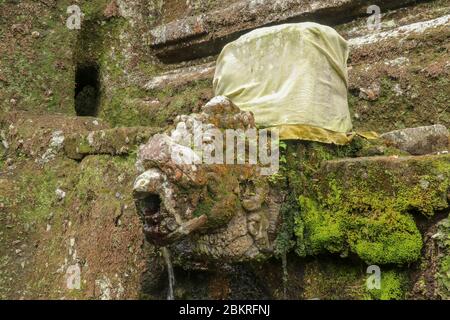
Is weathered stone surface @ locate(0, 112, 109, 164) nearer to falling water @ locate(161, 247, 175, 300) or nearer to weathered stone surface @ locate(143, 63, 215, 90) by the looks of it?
weathered stone surface @ locate(143, 63, 215, 90)

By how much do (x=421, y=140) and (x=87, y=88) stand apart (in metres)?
4.01

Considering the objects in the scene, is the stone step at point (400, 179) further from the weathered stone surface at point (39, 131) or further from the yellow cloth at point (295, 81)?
the weathered stone surface at point (39, 131)

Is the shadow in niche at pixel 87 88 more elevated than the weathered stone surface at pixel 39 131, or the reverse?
the shadow in niche at pixel 87 88

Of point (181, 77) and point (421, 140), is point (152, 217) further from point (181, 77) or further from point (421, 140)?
point (181, 77)

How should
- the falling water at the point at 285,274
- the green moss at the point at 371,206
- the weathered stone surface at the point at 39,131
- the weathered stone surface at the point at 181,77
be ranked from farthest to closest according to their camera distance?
1. the weathered stone surface at the point at 181,77
2. the weathered stone surface at the point at 39,131
3. the falling water at the point at 285,274
4. the green moss at the point at 371,206

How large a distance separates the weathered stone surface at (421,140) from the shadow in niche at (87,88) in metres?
3.47

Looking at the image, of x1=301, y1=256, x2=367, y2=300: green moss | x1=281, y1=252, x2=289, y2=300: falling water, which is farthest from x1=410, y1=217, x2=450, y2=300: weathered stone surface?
x1=281, y1=252, x2=289, y2=300: falling water

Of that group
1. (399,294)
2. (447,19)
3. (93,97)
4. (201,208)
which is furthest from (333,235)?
(93,97)

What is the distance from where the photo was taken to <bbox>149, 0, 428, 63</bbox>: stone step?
424 centimetres

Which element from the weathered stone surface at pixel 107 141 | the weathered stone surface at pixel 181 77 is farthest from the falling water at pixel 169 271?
the weathered stone surface at pixel 181 77

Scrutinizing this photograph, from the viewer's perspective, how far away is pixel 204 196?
84.7 inches

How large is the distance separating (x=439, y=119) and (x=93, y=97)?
3.73m

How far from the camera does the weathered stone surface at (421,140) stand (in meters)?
2.70

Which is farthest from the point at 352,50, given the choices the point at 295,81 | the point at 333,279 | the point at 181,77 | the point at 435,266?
the point at 435,266
